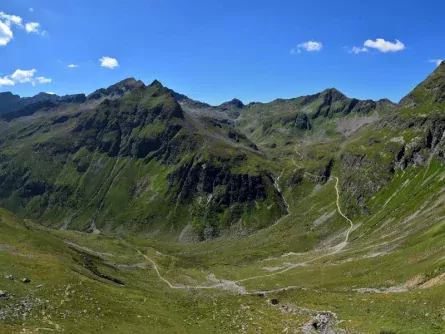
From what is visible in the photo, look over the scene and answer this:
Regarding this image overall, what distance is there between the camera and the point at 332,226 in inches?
7544

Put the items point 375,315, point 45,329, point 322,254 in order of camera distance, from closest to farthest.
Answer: point 45,329
point 375,315
point 322,254

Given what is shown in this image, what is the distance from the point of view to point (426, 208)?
137m

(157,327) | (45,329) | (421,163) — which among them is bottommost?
(157,327)

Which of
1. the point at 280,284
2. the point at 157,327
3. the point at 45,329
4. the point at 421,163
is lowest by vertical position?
the point at 280,284

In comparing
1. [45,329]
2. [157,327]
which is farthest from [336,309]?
[45,329]

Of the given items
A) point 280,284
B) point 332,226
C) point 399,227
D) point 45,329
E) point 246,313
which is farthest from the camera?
point 332,226

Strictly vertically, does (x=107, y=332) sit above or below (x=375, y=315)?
below

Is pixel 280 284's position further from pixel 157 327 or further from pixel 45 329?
pixel 45 329

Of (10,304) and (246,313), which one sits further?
(246,313)

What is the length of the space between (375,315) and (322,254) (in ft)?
319

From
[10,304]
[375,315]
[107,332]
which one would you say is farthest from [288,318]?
[10,304]

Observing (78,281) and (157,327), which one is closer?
(157,327)

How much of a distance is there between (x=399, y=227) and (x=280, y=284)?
2089 inches

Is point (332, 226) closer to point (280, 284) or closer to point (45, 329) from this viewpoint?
point (280, 284)
